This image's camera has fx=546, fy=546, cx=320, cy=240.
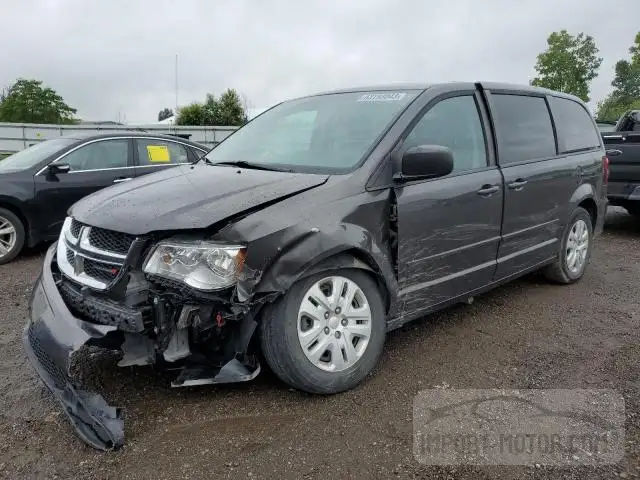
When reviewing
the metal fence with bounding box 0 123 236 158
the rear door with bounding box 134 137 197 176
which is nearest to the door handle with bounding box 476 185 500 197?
the rear door with bounding box 134 137 197 176

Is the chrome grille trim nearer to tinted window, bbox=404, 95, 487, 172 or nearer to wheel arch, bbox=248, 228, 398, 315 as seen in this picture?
wheel arch, bbox=248, 228, 398, 315

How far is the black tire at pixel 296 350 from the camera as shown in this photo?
2768mm

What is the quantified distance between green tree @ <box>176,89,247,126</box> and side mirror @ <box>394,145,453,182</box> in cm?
3022

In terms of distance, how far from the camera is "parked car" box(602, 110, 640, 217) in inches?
285

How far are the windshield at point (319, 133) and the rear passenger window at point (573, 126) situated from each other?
194 cm

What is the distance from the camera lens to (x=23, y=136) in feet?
63.0

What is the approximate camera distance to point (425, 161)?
315 cm

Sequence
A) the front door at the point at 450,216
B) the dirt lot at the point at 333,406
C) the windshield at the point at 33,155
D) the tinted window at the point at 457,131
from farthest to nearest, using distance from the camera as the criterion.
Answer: the windshield at the point at 33,155 → the tinted window at the point at 457,131 → the front door at the point at 450,216 → the dirt lot at the point at 333,406

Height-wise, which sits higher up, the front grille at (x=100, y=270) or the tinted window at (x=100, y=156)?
the tinted window at (x=100, y=156)

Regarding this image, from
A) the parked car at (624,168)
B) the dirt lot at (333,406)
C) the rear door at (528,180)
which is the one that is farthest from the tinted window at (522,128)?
the parked car at (624,168)

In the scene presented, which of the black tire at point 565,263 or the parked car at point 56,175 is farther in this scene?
the parked car at point 56,175

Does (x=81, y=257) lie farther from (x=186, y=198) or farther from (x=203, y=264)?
(x=203, y=264)

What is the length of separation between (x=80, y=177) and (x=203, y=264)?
476 centimetres

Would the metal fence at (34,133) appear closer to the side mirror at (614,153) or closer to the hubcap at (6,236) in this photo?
the hubcap at (6,236)
